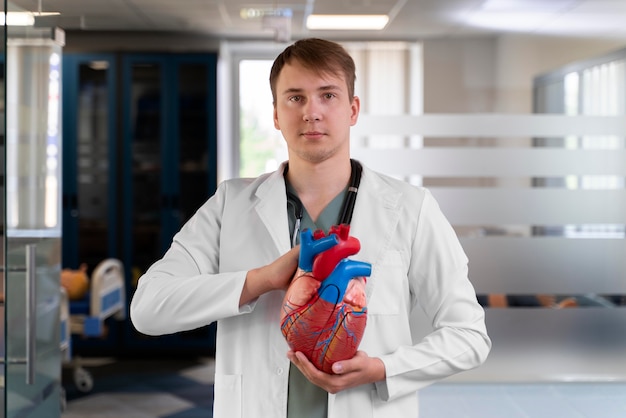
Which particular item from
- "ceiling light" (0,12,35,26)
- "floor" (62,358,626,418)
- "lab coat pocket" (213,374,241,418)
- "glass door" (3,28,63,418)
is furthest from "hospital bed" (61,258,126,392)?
"lab coat pocket" (213,374,241,418)

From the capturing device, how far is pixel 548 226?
281 cm

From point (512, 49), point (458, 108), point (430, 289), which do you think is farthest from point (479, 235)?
point (430, 289)

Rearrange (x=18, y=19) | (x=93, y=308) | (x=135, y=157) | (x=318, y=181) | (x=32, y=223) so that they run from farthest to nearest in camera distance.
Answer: (x=135, y=157) < (x=93, y=308) < (x=32, y=223) < (x=18, y=19) < (x=318, y=181)

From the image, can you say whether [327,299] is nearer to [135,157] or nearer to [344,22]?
[344,22]

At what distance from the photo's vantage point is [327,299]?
123 centimetres

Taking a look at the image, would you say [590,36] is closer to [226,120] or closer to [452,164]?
[452,164]

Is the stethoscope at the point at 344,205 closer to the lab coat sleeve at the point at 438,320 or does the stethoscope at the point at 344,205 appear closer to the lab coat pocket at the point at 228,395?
the lab coat sleeve at the point at 438,320

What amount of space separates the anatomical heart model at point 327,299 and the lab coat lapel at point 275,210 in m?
0.22

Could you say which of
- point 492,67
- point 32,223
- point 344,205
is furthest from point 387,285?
point 492,67

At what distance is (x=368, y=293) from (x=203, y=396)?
314 cm

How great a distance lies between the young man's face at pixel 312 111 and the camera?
1400 millimetres

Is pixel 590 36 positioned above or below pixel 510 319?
above

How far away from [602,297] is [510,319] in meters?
0.37

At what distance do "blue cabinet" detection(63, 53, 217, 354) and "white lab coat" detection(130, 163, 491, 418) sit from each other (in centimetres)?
368
